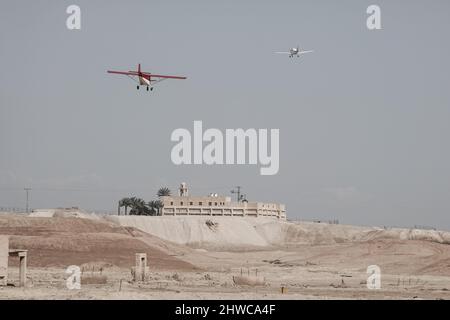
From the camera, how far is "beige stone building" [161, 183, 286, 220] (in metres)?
154

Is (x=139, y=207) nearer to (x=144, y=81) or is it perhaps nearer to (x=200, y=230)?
(x=200, y=230)

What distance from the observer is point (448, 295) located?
1828 inches

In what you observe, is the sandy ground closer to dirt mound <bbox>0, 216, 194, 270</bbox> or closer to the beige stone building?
dirt mound <bbox>0, 216, 194, 270</bbox>

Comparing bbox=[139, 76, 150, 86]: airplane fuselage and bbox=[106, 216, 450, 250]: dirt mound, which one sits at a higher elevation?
bbox=[139, 76, 150, 86]: airplane fuselage

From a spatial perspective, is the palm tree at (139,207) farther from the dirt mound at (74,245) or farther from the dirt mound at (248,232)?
the dirt mound at (74,245)

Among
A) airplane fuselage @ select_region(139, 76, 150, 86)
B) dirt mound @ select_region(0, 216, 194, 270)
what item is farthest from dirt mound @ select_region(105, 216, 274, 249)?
airplane fuselage @ select_region(139, 76, 150, 86)

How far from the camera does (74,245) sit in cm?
7606

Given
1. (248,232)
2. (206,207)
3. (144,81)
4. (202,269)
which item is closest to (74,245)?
(202,269)

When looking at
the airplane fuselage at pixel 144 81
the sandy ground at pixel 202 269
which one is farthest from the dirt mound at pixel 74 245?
the airplane fuselage at pixel 144 81

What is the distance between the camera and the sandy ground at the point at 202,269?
43.2m

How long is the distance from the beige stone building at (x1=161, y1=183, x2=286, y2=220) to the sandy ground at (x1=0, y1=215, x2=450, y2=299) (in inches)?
1826

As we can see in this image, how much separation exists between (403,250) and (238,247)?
4416 centimetres
